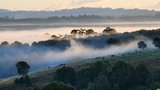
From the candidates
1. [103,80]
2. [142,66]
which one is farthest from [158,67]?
Answer: [103,80]

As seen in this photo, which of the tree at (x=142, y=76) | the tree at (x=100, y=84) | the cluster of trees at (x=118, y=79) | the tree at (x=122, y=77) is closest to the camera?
the tree at (x=100, y=84)

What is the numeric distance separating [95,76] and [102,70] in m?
3.54

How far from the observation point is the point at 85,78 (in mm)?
186125

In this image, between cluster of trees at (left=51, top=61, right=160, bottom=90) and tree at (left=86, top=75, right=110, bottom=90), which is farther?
cluster of trees at (left=51, top=61, right=160, bottom=90)

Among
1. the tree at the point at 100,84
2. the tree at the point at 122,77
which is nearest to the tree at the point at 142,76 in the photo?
the tree at the point at 122,77

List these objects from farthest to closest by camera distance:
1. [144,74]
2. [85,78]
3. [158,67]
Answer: [158,67]
[85,78]
[144,74]

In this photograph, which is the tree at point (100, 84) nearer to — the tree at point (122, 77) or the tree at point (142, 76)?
the tree at point (122, 77)

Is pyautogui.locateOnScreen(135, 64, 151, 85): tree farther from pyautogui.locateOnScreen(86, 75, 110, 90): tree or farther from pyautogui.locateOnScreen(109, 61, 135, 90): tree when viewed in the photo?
pyautogui.locateOnScreen(86, 75, 110, 90): tree

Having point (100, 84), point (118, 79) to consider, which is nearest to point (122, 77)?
point (118, 79)

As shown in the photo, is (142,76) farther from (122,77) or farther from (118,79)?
(118,79)

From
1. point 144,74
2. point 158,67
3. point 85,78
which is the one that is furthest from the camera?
point 158,67

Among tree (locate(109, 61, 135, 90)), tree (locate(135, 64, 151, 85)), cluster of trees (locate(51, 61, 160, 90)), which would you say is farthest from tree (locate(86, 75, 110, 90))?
tree (locate(135, 64, 151, 85))

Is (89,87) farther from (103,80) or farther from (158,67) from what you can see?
(158,67)

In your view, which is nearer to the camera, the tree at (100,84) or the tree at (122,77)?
the tree at (100,84)
